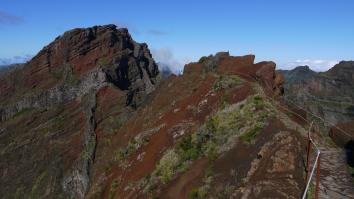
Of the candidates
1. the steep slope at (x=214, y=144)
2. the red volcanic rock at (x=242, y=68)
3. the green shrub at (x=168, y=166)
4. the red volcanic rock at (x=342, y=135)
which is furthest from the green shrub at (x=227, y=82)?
the red volcanic rock at (x=342, y=135)

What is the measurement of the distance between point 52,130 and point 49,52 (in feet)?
65.5

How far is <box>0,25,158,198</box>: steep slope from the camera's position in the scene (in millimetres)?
59053

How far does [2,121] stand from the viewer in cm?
7919

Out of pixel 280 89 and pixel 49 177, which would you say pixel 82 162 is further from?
pixel 280 89

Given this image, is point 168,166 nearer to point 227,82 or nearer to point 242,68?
point 227,82

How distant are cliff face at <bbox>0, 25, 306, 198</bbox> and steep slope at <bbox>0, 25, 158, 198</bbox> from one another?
0.18 metres

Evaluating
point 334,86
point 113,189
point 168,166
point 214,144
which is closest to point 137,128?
point 113,189

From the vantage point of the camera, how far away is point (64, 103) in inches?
2904

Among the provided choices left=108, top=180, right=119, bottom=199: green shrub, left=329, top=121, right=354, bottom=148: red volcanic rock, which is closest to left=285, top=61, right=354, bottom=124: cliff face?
left=329, top=121, right=354, bottom=148: red volcanic rock

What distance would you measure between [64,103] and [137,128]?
37.3m

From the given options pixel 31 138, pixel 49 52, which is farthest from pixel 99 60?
pixel 31 138

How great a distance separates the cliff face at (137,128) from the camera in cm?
2042

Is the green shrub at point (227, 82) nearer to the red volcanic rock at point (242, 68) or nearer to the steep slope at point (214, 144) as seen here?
the steep slope at point (214, 144)

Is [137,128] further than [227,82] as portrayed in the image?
Yes
